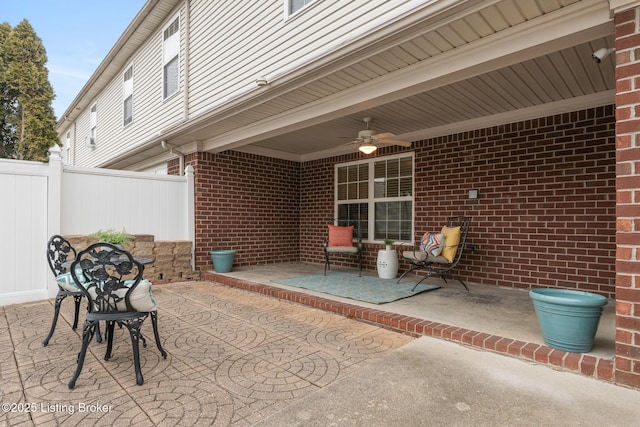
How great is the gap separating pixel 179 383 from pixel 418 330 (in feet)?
6.22

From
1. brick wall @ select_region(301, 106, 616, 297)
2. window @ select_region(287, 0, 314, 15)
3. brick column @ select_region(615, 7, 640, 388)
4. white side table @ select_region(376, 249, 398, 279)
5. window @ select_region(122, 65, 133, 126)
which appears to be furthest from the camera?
window @ select_region(122, 65, 133, 126)

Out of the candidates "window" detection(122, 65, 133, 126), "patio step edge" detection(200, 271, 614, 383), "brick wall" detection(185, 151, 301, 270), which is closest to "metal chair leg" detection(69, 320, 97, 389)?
"patio step edge" detection(200, 271, 614, 383)

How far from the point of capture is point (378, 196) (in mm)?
5992

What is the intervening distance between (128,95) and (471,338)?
8.92m

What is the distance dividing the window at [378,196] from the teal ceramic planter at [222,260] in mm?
2256

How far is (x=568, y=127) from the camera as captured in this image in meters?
4.01

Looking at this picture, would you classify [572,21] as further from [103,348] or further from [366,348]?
[103,348]

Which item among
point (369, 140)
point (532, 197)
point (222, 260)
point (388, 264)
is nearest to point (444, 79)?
point (369, 140)

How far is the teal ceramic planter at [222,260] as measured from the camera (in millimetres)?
5676

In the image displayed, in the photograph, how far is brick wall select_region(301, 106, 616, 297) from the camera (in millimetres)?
3803

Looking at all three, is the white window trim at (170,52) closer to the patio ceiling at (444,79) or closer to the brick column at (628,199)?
the patio ceiling at (444,79)

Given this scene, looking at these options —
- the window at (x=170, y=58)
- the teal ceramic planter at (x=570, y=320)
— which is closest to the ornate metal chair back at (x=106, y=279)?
the teal ceramic planter at (x=570, y=320)

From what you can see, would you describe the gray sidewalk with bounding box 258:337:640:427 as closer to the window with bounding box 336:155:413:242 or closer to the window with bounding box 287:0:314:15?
the window with bounding box 336:155:413:242

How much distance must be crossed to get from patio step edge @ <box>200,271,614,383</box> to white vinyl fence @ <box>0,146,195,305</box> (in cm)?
277
